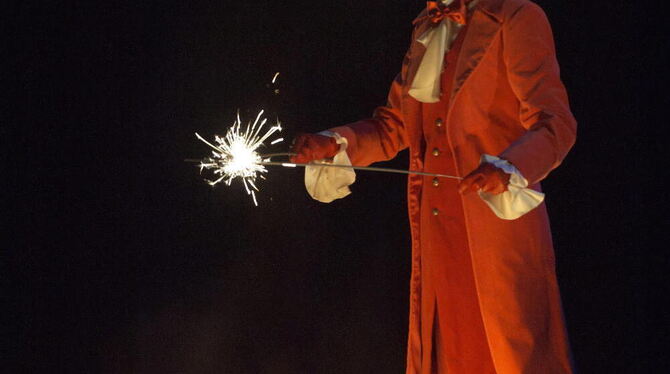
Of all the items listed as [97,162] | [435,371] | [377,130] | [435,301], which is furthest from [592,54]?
[97,162]

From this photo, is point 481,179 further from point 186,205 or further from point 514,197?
point 186,205

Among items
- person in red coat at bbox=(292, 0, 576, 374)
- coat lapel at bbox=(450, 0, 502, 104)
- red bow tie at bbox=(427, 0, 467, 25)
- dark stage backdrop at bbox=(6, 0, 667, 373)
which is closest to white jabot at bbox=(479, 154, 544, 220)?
person in red coat at bbox=(292, 0, 576, 374)

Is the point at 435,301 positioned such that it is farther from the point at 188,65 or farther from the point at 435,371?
the point at 188,65

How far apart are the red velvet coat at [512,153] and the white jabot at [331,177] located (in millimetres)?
226

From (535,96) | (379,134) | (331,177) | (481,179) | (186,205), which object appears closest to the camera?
(481,179)

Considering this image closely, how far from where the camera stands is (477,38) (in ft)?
5.65

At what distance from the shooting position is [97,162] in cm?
266

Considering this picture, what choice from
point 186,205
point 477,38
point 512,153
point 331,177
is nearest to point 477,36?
point 477,38

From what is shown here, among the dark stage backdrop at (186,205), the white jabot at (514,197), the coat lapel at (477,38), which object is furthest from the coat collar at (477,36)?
the dark stage backdrop at (186,205)

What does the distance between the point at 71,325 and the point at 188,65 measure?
120 cm

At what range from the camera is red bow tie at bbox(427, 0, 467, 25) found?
1.78 metres

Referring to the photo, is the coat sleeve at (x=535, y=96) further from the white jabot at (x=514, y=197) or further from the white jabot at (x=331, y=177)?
the white jabot at (x=331, y=177)

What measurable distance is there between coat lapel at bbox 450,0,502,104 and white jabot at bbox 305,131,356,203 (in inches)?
15.4

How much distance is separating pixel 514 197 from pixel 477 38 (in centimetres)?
50
